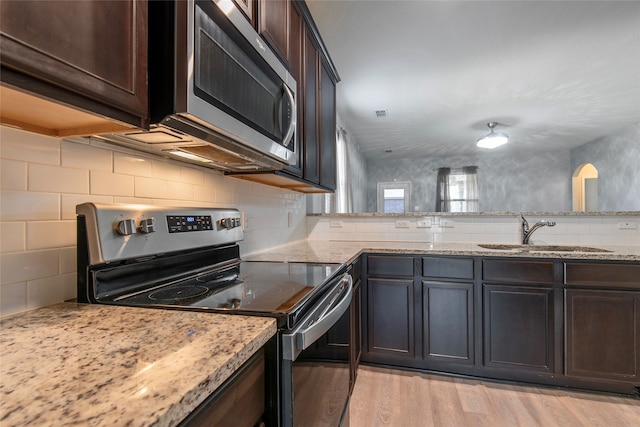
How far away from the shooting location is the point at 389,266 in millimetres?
2174

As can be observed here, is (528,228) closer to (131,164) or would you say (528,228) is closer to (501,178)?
(131,164)

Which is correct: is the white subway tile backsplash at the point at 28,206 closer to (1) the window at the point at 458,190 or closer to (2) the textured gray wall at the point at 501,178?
(2) the textured gray wall at the point at 501,178

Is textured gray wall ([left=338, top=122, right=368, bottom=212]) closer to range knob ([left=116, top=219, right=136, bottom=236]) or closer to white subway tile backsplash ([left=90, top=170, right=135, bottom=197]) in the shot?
white subway tile backsplash ([left=90, top=170, right=135, bottom=197])

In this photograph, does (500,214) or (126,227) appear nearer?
(126,227)

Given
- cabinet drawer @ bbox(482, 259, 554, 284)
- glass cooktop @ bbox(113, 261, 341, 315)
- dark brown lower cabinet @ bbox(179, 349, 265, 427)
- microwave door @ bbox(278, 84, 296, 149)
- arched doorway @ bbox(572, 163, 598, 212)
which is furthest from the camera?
arched doorway @ bbox(572, 163, 598, 212)

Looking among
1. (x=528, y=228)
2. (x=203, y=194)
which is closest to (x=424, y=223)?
(x=528, y=228)

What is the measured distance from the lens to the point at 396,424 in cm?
164

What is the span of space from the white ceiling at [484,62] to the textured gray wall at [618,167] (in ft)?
0.85

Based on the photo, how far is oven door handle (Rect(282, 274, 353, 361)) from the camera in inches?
28.3

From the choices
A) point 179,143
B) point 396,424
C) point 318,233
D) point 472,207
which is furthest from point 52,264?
point 472,207

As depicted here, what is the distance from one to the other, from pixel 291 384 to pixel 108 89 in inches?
30.6

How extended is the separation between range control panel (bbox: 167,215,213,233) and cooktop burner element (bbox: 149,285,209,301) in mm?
206

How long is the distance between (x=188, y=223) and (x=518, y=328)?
2063 mm

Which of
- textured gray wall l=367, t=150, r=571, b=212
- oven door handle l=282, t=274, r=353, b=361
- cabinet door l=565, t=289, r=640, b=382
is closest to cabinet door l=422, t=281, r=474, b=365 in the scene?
cabinet door l=565, t=289, r=640, b=382
